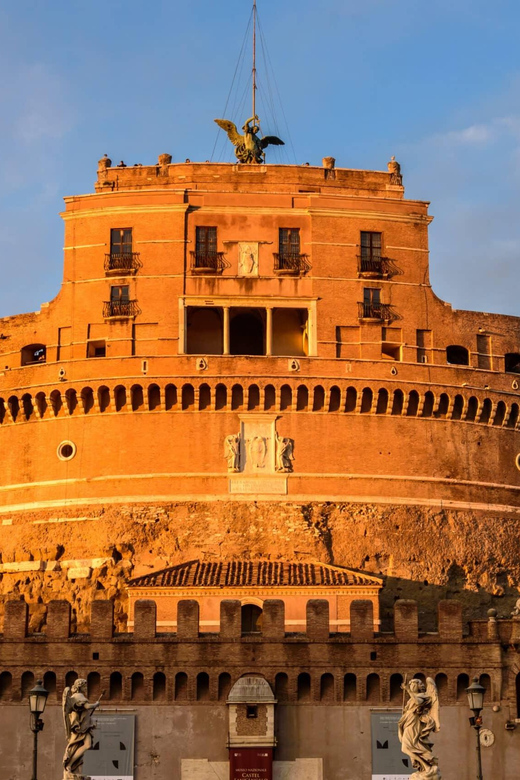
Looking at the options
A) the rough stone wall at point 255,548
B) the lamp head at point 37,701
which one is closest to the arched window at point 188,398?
the rough stone wall at point 255,548

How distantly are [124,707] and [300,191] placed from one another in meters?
21.2

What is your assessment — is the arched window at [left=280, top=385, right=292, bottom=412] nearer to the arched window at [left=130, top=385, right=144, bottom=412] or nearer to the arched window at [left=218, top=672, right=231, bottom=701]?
the arched window at [left=130, top=385, right=144, bottom=412]

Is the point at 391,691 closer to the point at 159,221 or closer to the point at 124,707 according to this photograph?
the point at 124,707

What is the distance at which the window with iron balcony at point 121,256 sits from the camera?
58.0 meters

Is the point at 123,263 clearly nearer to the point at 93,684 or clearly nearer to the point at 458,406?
the point at 458,406

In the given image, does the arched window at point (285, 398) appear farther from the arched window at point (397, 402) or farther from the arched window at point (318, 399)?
the arched window at point (397, 402)

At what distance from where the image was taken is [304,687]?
1800 inches

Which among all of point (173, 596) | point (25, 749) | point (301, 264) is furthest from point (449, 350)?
point (25, 749)

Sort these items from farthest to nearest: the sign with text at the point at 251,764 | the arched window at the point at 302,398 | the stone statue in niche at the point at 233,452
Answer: the arched window at the point at 302,398 < the stone statue in niche at the point at 233,452 < the sign with text at the point at 251,764

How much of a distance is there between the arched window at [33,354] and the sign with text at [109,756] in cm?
1745

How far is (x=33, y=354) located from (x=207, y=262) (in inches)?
284

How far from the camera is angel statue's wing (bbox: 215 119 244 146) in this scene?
6322 cm

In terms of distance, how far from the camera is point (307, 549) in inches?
2156

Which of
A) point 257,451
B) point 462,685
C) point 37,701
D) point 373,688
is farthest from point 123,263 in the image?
point 37,701
